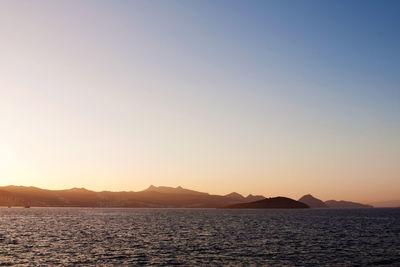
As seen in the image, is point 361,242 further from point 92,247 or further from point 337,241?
point 92,247

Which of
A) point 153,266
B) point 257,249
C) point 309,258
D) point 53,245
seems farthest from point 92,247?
point 309,258

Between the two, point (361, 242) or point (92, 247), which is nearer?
point (92, 247)

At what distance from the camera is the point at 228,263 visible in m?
53.4

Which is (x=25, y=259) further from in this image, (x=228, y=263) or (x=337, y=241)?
(x=337, y=241)

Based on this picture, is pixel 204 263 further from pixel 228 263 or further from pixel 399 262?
pixel 399 262

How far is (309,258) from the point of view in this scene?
58.5 metres

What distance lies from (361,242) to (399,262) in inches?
1041

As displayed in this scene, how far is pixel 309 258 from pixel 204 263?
18492 mm

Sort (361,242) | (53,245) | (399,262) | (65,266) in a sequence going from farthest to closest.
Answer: (361,242), (53,245), (399,262), (65,266)

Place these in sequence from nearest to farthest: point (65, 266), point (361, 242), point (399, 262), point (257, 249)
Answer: point (65, 266)
point (399, 262)
point (257, 249)
point (361, 242)

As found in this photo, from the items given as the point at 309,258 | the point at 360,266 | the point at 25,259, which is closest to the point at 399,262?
the point at 360,266

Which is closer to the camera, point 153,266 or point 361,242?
point 153,266

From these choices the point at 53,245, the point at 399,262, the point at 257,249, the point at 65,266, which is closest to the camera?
the point at 65,266

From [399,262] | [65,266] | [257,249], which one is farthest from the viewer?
[257,249]
